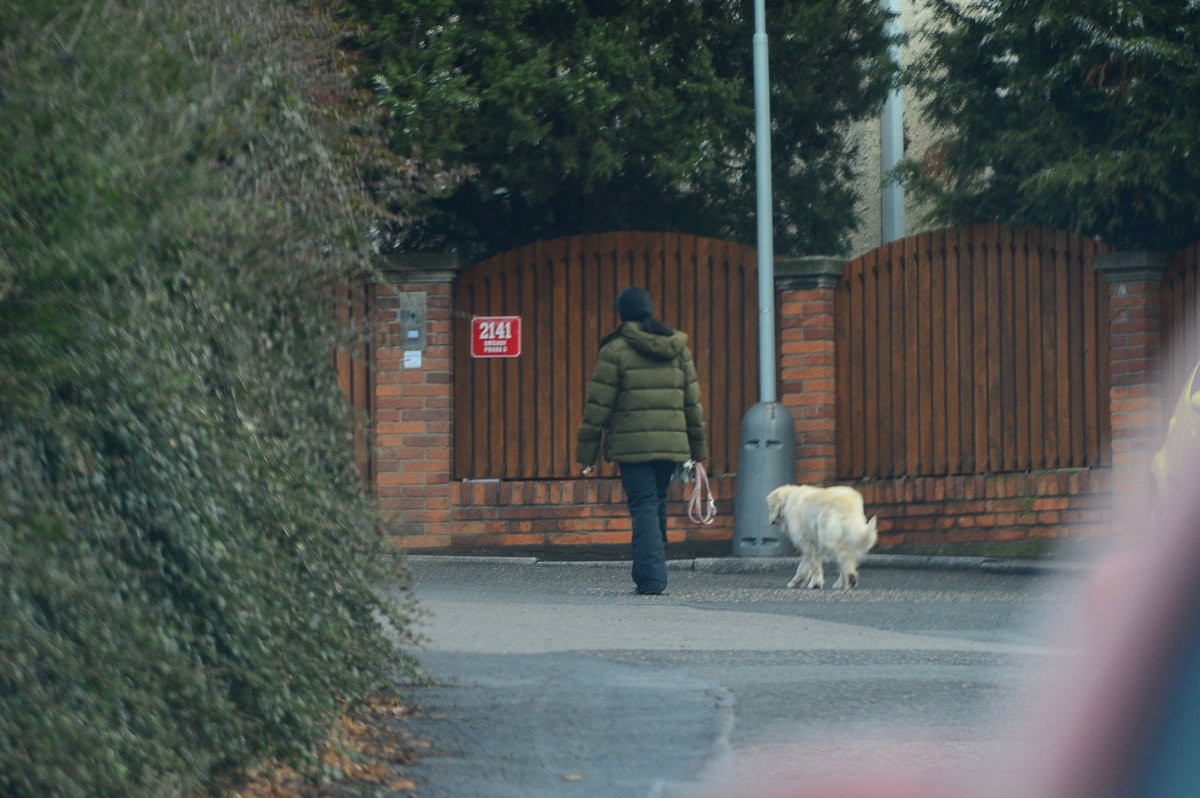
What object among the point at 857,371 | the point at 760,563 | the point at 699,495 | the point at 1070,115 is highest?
the point at 1070,115

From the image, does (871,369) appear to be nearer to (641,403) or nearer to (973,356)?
(973,356)

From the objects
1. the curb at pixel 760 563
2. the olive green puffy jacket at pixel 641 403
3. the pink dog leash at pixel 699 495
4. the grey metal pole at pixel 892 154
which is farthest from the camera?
the grey metal pole at pixel 892 154

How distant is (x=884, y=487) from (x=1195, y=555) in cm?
1284

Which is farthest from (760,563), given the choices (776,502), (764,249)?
(764,249)

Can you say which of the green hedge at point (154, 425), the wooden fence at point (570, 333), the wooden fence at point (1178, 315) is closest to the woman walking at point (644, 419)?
the wooden fence at point (570, 333)

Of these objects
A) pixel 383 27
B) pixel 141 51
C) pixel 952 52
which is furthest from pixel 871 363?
pixel 141 51

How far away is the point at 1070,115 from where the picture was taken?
14172 mm

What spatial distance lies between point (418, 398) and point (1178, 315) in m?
5.74

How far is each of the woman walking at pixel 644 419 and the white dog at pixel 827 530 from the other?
2.46 ft

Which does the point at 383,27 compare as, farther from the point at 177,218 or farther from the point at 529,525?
the point at 177,218

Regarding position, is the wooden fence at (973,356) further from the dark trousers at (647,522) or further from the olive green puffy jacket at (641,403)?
the dark trousers at (647,522)

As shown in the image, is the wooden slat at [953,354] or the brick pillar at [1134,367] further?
the wooden slat at [953,354]

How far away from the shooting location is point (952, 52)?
1527 cm

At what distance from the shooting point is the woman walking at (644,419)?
1156 centimetres
